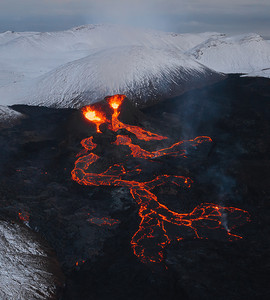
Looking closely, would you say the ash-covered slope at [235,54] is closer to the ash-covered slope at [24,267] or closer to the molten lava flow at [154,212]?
the molten lava flow at [154,212]

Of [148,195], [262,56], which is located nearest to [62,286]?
[148,195]

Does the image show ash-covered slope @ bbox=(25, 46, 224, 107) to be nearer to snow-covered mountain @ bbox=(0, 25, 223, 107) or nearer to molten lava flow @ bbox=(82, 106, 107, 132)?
snow-covered mountain @ bbox=(0, 25, 223, 107)

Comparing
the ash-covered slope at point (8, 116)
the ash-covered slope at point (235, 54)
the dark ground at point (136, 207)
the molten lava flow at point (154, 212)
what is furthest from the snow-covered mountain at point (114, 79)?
the ash-covered slope at point (235, 54)

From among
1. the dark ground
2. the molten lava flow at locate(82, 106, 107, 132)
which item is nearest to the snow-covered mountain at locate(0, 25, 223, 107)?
the molten lava flow at locate(82, 106, 107, 132)

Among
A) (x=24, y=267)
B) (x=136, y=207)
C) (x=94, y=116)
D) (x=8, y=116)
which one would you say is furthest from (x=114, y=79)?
(x=24, y=267)

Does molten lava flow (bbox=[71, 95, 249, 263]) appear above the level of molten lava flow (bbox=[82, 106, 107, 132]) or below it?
below

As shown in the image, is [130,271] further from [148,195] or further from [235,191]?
[235,191]

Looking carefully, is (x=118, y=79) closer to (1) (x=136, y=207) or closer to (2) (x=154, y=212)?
(1) (x=136, y=207)
